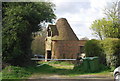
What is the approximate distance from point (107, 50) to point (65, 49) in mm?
12773

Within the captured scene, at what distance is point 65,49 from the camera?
94.4ft

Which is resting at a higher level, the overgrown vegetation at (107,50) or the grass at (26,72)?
the overgrown vegetation at (107,50)

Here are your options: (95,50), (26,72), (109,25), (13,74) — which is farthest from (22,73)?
(109,25)

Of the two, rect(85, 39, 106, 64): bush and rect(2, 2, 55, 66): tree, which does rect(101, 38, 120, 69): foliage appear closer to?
rect(85, 39, 106, 64): bush

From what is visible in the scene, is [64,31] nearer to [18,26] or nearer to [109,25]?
[109,25]

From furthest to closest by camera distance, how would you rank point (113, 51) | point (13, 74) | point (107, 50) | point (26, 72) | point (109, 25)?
point (109, 25) → point (107, 50) → point (113, 51) → point (26, 72) → point (13, 74)

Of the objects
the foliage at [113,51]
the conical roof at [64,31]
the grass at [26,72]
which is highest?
the conical roof at [64,31]

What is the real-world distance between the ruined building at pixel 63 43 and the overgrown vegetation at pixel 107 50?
10.3 metres

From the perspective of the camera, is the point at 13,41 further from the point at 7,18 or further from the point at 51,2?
the point at 51,2

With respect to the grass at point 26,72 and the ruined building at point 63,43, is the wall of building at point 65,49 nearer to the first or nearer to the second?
the ruined building at point 63,43

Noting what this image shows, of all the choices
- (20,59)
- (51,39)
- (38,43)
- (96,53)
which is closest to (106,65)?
(96,53)

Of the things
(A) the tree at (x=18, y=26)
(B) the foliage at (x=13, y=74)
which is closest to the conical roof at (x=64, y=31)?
(A) the tree at (x=18, y=26)

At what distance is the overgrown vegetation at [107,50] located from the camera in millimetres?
15812

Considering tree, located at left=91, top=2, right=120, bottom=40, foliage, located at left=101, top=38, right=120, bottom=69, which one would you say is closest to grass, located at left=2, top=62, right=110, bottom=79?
foliage, located at left=101, top=38, right=120, bottom=69
